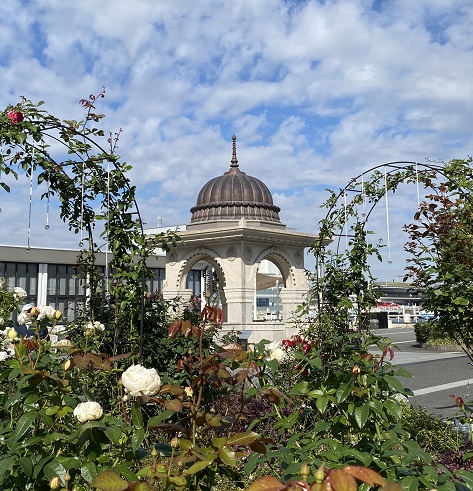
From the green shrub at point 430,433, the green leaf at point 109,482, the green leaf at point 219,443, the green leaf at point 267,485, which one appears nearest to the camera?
the green leaf at point 267,485

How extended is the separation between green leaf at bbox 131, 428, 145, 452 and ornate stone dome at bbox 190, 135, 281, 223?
1701 cm

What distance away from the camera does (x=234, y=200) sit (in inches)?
759

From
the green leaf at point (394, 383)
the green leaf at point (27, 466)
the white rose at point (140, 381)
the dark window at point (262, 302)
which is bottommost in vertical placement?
the green leaf at point (27, 466)

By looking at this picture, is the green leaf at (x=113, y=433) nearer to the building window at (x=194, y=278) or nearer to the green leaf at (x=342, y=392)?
the green leaf at (x=342, y=392)

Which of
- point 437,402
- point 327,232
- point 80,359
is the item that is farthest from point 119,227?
point 437,402

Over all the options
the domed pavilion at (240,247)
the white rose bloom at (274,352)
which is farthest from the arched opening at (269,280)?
the white rose bloom at (274,352)

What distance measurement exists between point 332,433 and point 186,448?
96cm

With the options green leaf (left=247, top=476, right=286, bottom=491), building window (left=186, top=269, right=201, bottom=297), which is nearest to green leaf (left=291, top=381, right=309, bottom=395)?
green leaf (left=247, top=476, right=286, bottom=491)

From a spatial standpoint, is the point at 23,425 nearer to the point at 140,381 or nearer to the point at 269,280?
the point at 140,381

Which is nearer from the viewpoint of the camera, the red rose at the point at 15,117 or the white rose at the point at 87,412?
the white rose at the point at 87,412

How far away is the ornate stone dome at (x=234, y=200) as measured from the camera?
19.2 m

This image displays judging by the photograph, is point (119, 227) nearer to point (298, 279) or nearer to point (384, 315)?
point (298, 279)

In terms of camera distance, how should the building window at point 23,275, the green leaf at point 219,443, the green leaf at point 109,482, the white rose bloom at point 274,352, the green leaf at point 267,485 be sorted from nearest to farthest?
the green leaf at point 267,485, the green leaf at point 109,482, the green leaf at point 219,443, the white rose bloom at point 274,352, the building window at point 23,275

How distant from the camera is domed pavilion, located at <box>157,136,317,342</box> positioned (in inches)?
691
